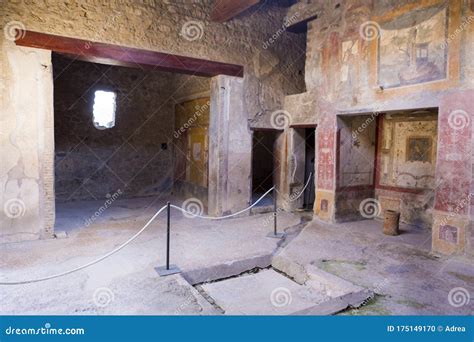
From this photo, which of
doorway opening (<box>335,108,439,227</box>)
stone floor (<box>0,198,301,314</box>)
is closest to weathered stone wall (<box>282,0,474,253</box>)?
doorway opening (<box>335,108,439,227</box>)

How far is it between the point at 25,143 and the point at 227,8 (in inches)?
175

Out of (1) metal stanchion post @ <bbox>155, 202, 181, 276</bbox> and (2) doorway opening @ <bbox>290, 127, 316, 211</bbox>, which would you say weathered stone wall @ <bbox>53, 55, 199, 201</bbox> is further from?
(1) metal stanchion post @ <bbox>155, 202, 181, 276</bbox>

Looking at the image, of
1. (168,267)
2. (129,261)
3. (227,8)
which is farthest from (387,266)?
(227,8)

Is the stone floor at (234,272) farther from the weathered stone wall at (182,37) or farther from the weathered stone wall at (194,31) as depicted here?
the weathered stone wall at (194,31)

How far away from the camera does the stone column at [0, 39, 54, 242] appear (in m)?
5.49

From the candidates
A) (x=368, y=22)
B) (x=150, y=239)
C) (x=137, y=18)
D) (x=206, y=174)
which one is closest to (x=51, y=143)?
(x=150, y=239)

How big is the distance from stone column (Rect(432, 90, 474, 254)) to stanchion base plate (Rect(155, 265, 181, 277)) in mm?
3905

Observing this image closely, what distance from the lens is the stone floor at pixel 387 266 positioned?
12.7ft

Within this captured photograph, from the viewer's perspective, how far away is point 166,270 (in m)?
4.55

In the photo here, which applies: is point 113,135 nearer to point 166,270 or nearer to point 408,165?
point 166,270

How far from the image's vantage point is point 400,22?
19.4ft

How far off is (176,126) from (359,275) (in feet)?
25.0

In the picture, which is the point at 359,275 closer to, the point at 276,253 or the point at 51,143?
the point at 276,253

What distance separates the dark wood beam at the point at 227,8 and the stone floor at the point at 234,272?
4.23 m
